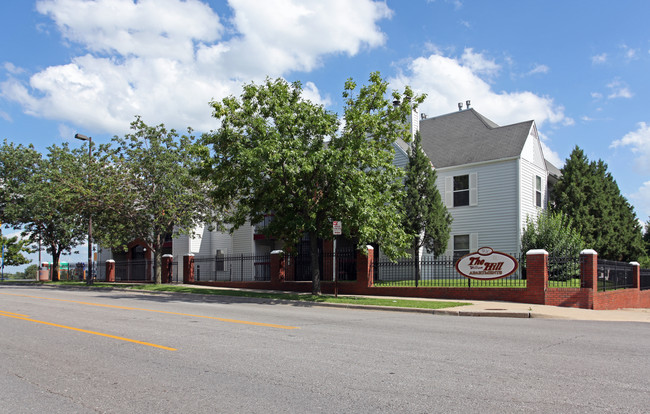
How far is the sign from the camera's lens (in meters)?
18.2

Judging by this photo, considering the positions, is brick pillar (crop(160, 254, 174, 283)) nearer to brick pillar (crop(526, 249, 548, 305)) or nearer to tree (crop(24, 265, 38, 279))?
brick pillar (crop(526, 249, 548, 305))

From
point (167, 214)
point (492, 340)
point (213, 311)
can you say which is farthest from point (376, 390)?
point (167, 214)

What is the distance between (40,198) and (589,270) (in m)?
30.1

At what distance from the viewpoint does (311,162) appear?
18047 millimetres

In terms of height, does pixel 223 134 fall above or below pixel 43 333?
above

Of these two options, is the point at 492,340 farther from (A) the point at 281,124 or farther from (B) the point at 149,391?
(A) the point at 281,124

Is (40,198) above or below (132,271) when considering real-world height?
above

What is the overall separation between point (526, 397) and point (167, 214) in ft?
82.8

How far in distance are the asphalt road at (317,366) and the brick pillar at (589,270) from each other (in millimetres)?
5518

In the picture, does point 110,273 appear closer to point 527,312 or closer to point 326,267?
point 326,267

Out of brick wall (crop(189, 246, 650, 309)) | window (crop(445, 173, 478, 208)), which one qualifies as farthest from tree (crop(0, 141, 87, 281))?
window (crop(445, 173, 478, 208))

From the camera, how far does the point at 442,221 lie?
79.9 feet

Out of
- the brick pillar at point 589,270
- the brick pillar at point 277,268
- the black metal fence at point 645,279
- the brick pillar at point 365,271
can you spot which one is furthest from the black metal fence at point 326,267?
the black metal fence at point 645,279

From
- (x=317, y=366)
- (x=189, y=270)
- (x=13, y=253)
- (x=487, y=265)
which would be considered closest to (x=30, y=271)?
(x=13, y=253)
